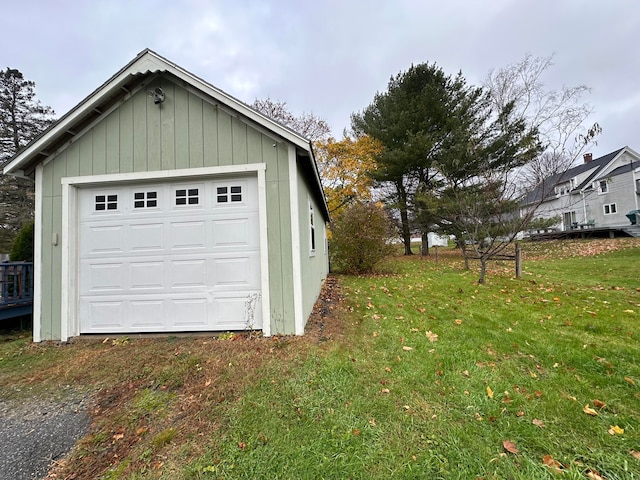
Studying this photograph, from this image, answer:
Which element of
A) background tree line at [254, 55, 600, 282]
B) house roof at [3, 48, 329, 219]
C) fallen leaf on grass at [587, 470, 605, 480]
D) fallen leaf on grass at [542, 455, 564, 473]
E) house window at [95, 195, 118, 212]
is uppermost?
background tree line at [254, 55, 600, 282]

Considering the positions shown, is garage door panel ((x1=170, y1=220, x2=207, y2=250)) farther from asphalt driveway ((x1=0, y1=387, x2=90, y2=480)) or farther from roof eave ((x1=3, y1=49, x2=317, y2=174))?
asphalt driveway ((x1=0, y1=387, x2=90, y2=480))

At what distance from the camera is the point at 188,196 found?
480cm

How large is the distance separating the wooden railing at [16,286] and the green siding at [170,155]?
4.05 ft

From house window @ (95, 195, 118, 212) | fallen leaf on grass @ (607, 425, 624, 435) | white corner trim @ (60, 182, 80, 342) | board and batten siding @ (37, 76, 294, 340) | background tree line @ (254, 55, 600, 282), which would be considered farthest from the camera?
background tree line @ (254, 55, 600, 282)

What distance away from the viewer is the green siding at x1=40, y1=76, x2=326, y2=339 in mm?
4535

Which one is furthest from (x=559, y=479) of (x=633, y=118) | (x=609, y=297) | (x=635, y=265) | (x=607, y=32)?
(x=633, y=118)

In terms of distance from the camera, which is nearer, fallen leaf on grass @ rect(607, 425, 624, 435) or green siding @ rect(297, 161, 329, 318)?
fallen leaf on grass @ rect(607, 425, 624, 435)

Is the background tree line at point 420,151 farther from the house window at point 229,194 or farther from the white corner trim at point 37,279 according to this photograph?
the white corner trim at point 37,279

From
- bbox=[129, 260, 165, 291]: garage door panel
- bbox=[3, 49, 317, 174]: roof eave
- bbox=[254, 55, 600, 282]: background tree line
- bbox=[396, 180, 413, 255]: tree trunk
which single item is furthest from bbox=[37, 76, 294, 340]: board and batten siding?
bbox=[396, 180, 413, 255]: tree trunk

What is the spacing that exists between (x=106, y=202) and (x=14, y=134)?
19.9 m

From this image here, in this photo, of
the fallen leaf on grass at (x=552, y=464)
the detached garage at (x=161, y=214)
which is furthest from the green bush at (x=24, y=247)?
the fallen leaf on grass at (x=552, y=464)

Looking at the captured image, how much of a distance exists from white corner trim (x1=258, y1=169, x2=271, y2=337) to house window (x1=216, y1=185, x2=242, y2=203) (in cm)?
45

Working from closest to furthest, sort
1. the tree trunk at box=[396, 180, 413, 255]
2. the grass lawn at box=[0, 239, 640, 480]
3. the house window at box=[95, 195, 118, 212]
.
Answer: the grass lawn at box=[0, 239, 640, 480] → the house window at box=[95, 195, 118, 212] → the tree trunk at box=[396, 180, 413, 255]

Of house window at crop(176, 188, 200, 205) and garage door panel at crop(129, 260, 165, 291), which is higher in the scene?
house window at crop(176, 188, 200, 205)
